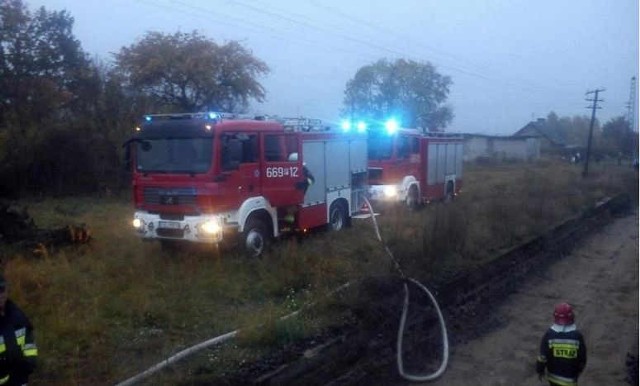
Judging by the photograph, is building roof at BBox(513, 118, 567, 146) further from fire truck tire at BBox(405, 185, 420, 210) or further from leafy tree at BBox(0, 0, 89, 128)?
fire truck tire at BBox(405, 185, 420, 210)

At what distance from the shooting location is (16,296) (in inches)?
369

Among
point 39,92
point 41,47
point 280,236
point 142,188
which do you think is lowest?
point 280,236

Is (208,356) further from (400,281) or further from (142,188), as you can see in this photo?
(142,188)

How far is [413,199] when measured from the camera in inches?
873

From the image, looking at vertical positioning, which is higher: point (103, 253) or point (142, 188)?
point (142, 188)

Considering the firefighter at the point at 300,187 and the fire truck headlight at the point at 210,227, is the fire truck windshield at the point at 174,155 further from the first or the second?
the firefighter at the point at 300,187

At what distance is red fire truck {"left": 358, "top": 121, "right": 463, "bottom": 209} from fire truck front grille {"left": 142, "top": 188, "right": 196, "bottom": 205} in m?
9.43

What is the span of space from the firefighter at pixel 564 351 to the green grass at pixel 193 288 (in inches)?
126

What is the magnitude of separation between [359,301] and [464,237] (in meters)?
5.33

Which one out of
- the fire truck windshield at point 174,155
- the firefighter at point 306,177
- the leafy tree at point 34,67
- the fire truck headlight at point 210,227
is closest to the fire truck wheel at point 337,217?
the firefighter at point 306,177

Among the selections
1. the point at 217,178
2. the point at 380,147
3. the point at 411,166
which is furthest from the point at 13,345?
the point at 411,166

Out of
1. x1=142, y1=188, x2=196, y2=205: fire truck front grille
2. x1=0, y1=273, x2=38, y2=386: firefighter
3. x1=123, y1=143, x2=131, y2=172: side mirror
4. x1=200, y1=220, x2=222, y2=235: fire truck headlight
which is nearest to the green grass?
x1=200, y1=220, x2=222, y2=235: fire truck headlight

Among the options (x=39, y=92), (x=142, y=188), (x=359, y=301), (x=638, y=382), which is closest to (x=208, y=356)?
(x=359, y=301)

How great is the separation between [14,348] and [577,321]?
854 cm
